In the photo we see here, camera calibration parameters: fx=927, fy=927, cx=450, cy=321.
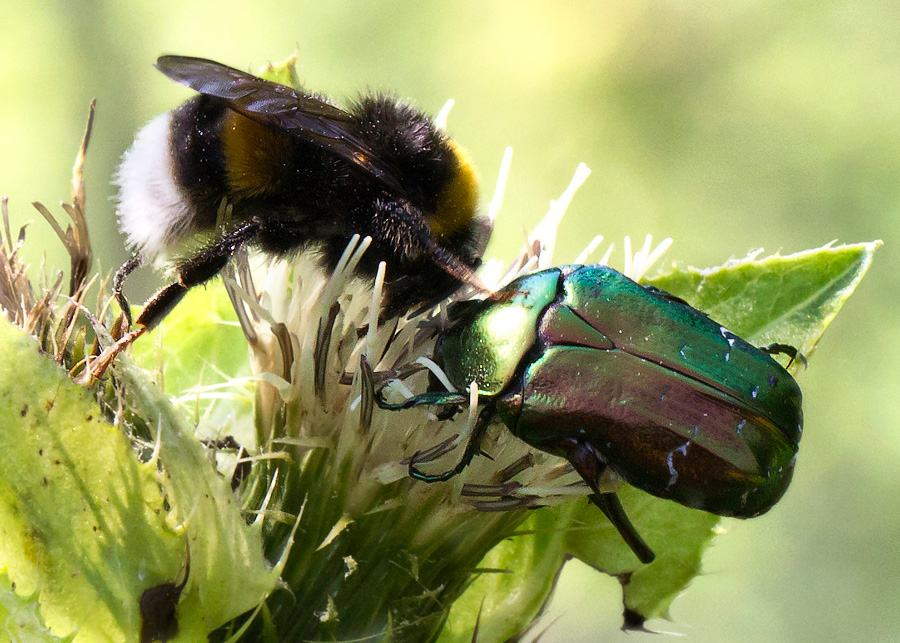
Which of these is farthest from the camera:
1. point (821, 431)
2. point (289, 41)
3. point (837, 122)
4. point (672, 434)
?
point (289, 41)

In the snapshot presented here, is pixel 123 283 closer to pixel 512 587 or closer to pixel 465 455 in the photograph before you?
pixel 465 455

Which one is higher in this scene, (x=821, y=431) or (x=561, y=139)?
(x=561, y=139)

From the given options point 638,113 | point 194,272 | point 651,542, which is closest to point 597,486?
point 651,542

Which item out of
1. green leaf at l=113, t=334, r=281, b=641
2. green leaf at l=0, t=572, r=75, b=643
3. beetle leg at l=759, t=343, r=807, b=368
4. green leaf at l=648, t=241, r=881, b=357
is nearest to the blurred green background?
green leaf at l=648, t=241, r=881, b=357

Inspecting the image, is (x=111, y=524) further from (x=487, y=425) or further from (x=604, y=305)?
(x=604, y=305)

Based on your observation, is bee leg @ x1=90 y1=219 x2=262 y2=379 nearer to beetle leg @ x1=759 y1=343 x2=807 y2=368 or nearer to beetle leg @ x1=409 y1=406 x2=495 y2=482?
beetle leg @ x1=409 y1=406 x2=495 y2=482

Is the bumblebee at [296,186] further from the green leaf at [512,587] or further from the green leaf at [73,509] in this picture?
the green leaf at [512,587]

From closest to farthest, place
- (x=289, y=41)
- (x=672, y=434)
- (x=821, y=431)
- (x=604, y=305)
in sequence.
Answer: (x=672, y=434), (x=604, y=305), (x=821, y=431), (x=289, y=41)

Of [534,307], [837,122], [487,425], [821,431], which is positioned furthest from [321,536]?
[837,122]
